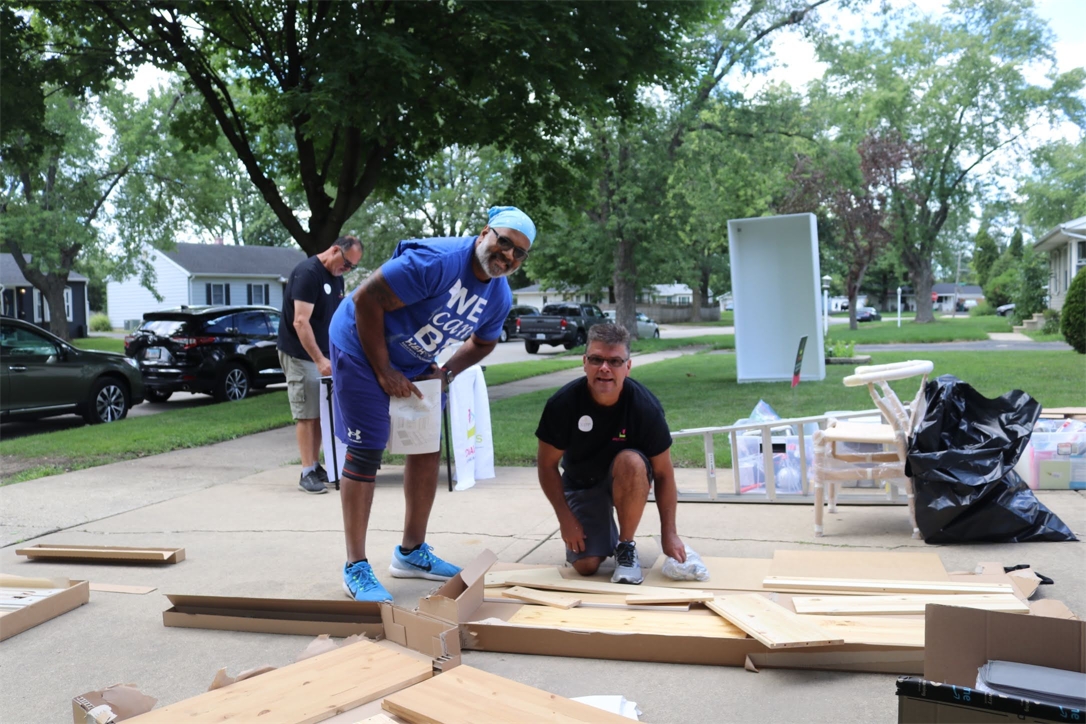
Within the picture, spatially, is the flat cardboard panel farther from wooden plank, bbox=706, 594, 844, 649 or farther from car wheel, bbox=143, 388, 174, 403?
car wheel, bbox=143, 388, 174, 403

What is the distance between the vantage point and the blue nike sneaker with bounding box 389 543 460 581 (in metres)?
4.57

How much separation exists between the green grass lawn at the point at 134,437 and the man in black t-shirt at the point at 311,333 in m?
2.63

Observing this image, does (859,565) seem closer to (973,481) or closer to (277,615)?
(973,481)

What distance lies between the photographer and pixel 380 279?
3986 mm

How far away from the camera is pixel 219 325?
592 inches

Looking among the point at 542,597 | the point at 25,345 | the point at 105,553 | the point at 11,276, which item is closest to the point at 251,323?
the point at 25,345

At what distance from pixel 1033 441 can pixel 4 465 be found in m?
8.72

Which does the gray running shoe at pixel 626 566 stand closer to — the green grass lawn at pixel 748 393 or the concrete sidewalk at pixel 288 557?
the concrete sidewalk at pixel 288 557

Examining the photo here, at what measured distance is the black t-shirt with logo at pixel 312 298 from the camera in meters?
6.83

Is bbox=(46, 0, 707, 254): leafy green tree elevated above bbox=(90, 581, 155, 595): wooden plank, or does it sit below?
above

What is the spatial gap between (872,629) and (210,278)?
52245 mm

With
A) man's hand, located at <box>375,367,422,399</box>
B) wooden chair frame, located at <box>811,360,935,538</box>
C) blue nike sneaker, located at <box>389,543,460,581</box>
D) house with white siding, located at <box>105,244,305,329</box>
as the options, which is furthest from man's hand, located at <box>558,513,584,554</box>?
house with white siding, located at <box>105,244,305,329</box>

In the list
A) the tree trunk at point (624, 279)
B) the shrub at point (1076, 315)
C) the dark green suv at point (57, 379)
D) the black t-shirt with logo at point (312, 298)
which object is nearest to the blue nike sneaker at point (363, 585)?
the black t-shirt with logo at point (312, 298)

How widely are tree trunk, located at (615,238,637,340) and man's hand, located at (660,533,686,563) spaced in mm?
25640
